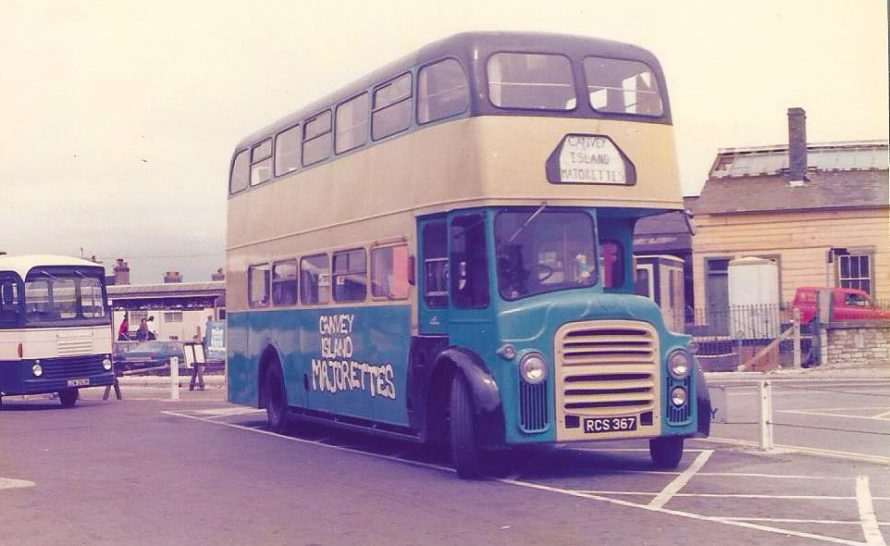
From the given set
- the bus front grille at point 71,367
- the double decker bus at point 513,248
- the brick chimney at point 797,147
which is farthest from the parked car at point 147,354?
the double decker bus at point 513,248

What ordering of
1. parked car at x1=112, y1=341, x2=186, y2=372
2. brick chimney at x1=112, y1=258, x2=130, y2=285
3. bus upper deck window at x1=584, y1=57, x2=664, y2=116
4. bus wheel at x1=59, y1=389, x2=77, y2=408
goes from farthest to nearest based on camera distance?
1. brick chimney at x1=112, y1=258, x2=130, y2=285
2. parked car at x1=112, y1=341, x2=186, y2=372
3. bus wheel at x1=59, y1=389, x2=77, y2=408
4. bus upper deck window at x1=584, y1=57, x2=664, y2=116

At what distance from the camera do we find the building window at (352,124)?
14977 mm

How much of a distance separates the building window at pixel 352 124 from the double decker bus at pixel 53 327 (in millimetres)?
11064

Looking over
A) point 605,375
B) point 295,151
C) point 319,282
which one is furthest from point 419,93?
point 295,151

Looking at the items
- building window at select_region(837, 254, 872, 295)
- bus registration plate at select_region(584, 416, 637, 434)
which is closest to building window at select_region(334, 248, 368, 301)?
bus registration plate at select_region(584, 416, 637, 434)

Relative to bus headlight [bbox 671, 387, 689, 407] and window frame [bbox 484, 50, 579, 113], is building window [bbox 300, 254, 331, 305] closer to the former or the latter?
window frame [bbox 484, 50, 579, 113]

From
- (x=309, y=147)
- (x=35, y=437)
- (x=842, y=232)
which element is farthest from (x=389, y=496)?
(x=842, y=232)

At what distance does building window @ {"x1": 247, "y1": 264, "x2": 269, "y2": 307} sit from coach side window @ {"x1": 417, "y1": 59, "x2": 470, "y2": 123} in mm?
5996

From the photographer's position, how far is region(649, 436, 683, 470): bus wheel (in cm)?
1248

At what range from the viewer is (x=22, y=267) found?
24.5 metres

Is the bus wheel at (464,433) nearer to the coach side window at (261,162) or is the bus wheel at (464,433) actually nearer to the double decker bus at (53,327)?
the coach side window at (261,162)

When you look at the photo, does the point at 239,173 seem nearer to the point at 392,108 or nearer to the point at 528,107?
the point at 392,108

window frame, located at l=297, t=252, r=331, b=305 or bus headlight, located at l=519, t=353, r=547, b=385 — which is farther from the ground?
window frame, located at l=297, t=252, r=331, b=305

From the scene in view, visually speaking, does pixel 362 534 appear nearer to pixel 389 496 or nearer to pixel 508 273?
pixel 389 496
